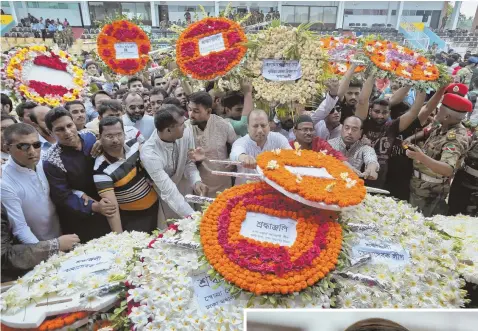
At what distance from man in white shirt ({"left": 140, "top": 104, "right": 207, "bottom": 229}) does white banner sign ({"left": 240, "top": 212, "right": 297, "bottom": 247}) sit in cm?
94

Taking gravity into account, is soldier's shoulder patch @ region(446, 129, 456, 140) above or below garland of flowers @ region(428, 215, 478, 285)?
above

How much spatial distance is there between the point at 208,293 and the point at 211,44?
2.10 metres

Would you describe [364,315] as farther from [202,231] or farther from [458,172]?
[458,172]

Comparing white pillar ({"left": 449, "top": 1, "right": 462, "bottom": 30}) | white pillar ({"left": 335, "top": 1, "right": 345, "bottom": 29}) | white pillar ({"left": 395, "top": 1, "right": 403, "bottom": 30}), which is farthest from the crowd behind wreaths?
white pillar ({"left": 449, "top": 1, "right": 462, "bottom": 30})

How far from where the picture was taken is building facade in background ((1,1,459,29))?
1786 cm

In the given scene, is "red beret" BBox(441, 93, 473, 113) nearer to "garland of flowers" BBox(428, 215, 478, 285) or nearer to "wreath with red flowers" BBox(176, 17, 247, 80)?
"garland of flowers" BBox(428, 215, 478, 285)

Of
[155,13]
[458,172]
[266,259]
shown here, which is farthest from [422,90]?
[155,13]

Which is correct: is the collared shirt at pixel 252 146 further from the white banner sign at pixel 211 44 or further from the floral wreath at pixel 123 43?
the floral wreath at pixel 123 43

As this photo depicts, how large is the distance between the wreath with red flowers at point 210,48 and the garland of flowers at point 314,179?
0.95m

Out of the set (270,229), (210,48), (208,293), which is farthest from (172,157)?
(208,293)

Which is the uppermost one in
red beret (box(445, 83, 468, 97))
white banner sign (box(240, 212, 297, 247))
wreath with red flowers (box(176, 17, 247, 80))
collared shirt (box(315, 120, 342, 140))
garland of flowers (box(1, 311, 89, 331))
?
wreath with red flowers (box(176, 17, 247, 80))

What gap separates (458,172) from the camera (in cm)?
326

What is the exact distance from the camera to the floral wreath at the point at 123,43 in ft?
14.6

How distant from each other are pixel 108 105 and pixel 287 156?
201 cm
